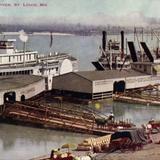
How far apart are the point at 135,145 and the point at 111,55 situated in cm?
1673

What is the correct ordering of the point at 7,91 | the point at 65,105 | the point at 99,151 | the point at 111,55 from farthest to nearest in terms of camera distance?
the point at 111,55
the point at 65,105
the point at 7,91
the point at 99,151

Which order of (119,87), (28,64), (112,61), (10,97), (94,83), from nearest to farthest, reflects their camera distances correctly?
(10,97) → (94,83) → (119,87) → (28,64) → (112,61)

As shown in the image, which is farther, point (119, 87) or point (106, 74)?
point (119, 87)

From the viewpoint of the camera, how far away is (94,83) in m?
21.1

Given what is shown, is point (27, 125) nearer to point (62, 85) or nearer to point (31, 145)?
point (31, 145)

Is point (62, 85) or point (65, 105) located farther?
point (62, 85)

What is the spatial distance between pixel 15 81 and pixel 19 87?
1223mm

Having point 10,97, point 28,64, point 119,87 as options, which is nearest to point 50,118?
point 10,97

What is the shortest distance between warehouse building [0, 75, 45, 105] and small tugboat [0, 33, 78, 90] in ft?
3.65

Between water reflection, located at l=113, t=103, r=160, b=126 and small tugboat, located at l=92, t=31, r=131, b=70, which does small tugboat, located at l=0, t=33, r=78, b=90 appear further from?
water reflection, located at l=113, t=103, r=160, b=126

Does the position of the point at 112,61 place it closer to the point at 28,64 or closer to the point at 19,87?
the point at 28,64

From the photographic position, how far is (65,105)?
20578mm

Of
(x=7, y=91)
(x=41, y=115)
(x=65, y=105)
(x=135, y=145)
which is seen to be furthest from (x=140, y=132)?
(x=65, y=105)

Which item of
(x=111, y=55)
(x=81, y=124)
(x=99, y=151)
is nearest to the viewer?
(x=99, y=151)
